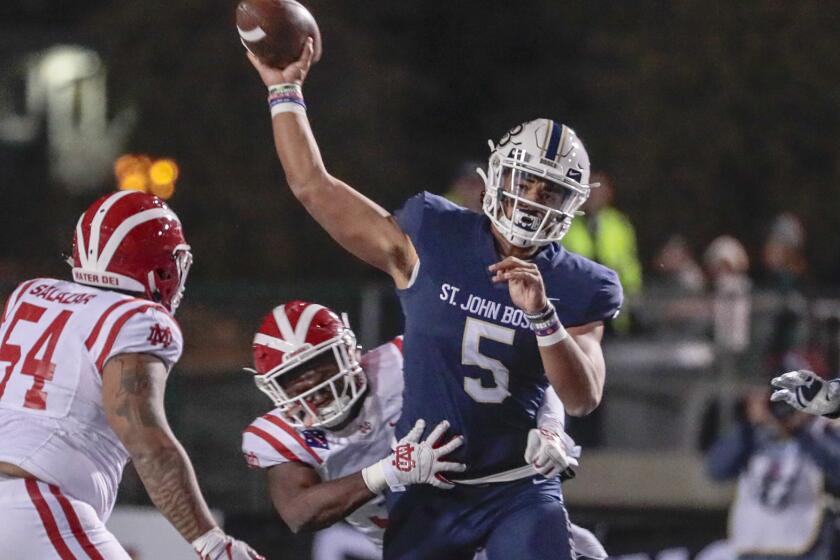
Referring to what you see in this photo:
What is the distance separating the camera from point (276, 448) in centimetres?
485

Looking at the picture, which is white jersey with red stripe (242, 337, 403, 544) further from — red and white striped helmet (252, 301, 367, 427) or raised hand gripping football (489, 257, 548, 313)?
raised hand gripping football (489, 257, 548, 313)

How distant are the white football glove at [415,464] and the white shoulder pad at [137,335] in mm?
669

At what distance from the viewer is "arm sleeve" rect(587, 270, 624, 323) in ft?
15.3

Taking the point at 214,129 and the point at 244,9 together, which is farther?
the point at 214,129

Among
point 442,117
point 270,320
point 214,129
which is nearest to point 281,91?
point 270,320

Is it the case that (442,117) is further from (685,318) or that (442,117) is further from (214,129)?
(685,318)

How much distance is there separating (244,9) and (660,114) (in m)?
12.4

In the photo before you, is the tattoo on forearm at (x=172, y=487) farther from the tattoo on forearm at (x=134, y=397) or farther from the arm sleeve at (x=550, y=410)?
the arm sleeve at (x=550, y=410)

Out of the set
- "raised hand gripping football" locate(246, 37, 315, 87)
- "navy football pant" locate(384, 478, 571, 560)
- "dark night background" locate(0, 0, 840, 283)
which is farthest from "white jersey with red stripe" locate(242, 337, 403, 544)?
"dark night background" locate(0, 0, 840, 283)

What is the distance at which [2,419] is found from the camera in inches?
169

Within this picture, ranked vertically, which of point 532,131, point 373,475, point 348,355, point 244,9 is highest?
point 244,9

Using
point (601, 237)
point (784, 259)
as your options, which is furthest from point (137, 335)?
point (784, 259)

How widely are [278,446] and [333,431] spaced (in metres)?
0.17

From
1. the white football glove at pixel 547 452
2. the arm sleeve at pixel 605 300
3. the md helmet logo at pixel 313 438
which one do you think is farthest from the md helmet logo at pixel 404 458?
the arm sleeve at pixel 605 300
